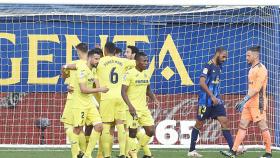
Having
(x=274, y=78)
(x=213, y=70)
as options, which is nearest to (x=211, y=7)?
(x=274, y=78)

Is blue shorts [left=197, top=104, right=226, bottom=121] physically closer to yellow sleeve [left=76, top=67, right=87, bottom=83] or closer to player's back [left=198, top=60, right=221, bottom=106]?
player's back [left=198, top=60, right=221, bottom=106]

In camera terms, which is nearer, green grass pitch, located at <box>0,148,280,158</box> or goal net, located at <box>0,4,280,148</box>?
green grass pitch, located at <box>0,148,280,158</box>

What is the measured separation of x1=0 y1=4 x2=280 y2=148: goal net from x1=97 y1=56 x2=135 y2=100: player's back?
13.6 ft

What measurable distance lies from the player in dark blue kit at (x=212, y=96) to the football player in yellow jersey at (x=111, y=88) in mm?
1730

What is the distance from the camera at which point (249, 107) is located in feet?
49.6

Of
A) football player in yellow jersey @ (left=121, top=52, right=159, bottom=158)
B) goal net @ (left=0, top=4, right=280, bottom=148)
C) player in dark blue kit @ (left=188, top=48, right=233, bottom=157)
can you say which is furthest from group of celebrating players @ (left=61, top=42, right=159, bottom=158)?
goal net @ (left=0, top=4, right=280, bottom=148)

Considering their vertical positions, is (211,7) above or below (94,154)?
above

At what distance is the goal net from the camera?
714 inches

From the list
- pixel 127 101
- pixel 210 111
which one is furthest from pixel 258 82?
pixel 127 101

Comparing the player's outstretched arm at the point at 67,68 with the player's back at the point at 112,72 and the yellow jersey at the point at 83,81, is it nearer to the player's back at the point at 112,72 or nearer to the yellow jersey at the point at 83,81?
the yellow jersey at the point at 83,81

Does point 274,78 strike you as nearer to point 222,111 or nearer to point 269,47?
point 269,47

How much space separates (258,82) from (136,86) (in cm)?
215

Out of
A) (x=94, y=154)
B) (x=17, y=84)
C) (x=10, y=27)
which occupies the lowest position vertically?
(x=94, y=154)

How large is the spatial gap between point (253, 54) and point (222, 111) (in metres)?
1.16
